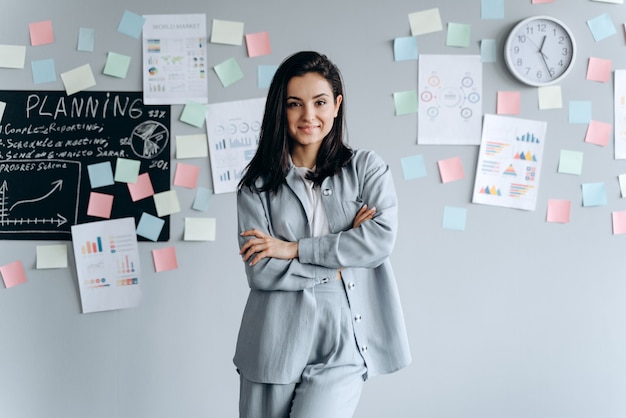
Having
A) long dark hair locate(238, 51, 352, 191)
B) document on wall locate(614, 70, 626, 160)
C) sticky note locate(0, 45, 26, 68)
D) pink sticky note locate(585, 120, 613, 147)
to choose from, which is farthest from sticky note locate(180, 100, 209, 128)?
document on wall locate(614, 70, 626, 160)

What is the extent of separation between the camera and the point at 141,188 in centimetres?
281

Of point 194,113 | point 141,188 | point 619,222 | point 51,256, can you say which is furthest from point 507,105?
point 51,256

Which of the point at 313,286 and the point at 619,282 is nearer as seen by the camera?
the point at 313,286

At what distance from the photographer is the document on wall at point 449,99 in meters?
2.80

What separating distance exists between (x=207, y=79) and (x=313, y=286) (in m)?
1.27

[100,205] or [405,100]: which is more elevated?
[405,100]

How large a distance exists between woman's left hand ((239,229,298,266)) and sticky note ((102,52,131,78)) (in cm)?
122

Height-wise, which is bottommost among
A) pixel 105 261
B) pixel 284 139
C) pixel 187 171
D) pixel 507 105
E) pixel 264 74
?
pixel 105 261

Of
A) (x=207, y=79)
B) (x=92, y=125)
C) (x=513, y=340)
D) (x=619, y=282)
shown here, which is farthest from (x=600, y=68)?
(x=92, y=125)

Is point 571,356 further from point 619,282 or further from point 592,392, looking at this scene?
point 619,282

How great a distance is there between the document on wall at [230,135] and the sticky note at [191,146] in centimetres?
3

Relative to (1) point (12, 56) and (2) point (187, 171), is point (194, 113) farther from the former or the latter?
(1) point (12, 56)

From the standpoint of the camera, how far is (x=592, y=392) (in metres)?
2.85

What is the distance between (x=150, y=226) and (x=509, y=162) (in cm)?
141
